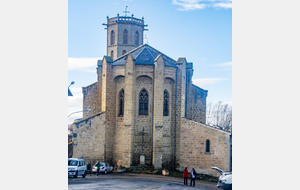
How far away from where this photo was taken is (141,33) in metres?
48.4

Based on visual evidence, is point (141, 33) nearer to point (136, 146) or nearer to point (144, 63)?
point (144, 63)

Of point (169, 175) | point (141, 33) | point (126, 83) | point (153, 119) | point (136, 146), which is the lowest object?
point (169, 175)

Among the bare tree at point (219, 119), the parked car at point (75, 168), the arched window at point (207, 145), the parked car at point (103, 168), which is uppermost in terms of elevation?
Result: the bare tree at point (219, 119)

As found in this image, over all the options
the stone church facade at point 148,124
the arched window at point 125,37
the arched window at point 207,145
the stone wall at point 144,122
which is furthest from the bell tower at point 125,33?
the arched window at point 207,145

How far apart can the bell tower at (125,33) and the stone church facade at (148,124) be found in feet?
55.6

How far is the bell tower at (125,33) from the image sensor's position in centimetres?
4756

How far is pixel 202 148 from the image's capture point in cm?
2820

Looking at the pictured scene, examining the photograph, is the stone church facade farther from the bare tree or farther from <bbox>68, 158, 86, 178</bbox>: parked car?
<bbox>68, 158, 86, 178</bbox>: parked car

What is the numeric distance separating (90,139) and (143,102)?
5132mm

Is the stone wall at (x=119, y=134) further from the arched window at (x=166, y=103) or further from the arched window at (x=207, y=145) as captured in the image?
the arched window at (x=207, y=145)

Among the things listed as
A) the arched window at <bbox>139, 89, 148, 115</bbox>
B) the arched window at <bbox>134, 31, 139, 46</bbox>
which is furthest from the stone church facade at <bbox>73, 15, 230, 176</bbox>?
Result: the arched window at <bbox>134, 31, 139, 46</bbox>

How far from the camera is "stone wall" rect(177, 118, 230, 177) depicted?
89.6 ft
